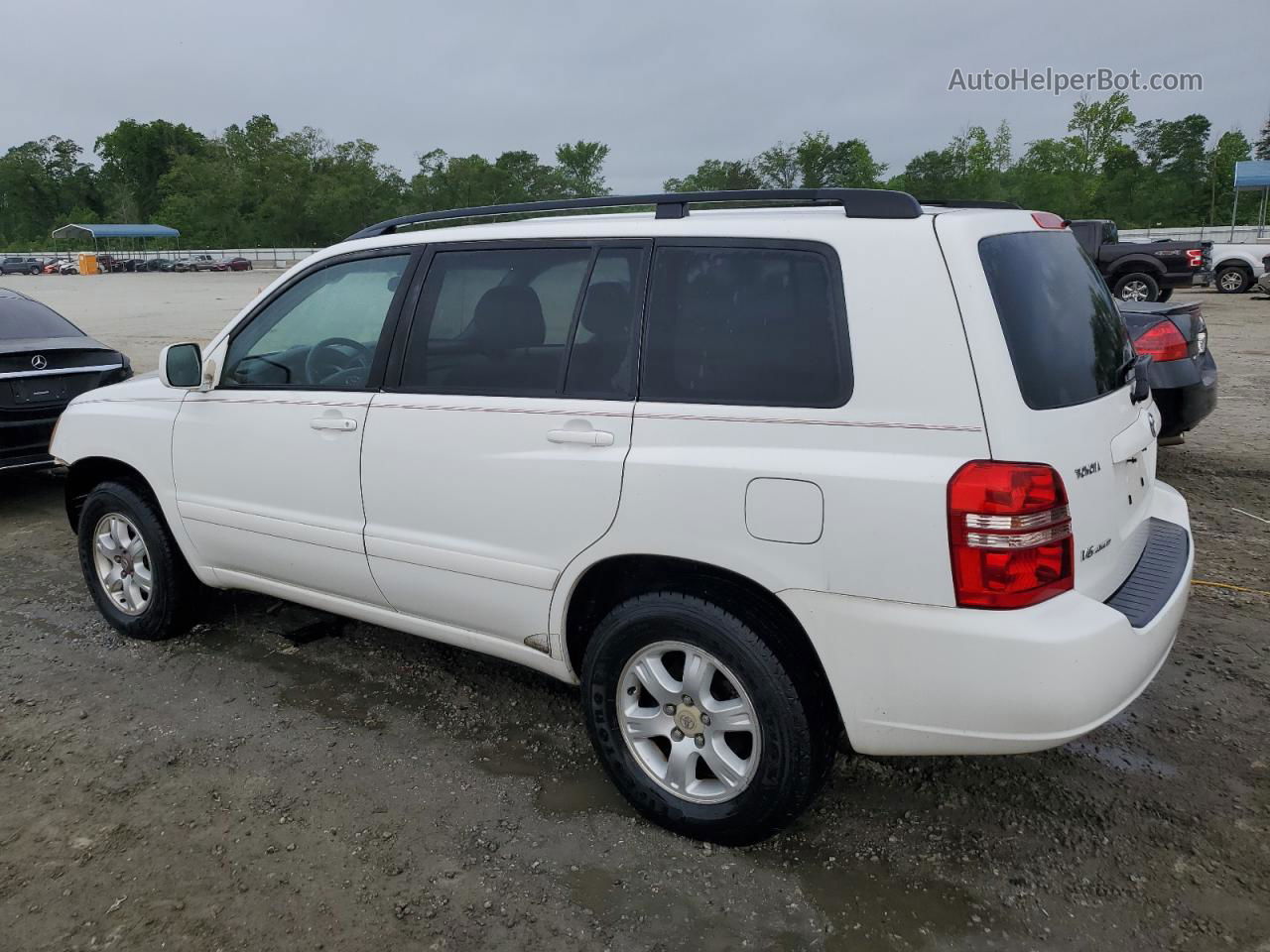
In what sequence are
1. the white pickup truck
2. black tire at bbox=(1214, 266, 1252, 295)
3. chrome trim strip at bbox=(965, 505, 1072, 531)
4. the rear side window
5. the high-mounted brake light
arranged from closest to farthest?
chrome trim strip at bbox=(965, 505, 1072, 531) < the rear side window < the high-mounted brake light < the white pickup truck < black tire at bbox=(1214, 266, 1252, 295)

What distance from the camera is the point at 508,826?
3.02 m

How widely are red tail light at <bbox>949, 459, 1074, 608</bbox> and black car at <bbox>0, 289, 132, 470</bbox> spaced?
248 inches

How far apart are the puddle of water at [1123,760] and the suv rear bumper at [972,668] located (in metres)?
Result: 0.82

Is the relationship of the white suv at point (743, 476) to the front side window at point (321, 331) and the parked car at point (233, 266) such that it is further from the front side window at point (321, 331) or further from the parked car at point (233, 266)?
the parked car at point (233, 266)

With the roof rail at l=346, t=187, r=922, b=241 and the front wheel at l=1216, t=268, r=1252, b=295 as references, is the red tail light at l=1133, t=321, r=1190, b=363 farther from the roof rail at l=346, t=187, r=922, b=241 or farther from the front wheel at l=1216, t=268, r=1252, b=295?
the front wheel at l=1216, t=268, r=1252, b=295

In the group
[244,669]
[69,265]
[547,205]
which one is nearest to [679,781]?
[547,205]

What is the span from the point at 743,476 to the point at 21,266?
267 ft

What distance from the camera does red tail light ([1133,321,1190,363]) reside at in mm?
6137

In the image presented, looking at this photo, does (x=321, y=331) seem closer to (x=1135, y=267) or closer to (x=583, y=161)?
(x=1135, y=267)

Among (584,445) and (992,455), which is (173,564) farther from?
(992,455)

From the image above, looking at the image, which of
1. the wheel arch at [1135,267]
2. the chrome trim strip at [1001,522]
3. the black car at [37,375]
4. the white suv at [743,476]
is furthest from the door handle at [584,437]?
the wheel arch at [1135,267]

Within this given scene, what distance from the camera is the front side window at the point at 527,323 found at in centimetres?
294

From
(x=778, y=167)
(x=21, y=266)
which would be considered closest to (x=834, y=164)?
(x=778, y=167)

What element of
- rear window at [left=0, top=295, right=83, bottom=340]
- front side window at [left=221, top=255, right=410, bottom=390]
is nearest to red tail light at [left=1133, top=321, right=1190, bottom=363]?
front side window at [left=221, top=255, right=410, bottom=390]
